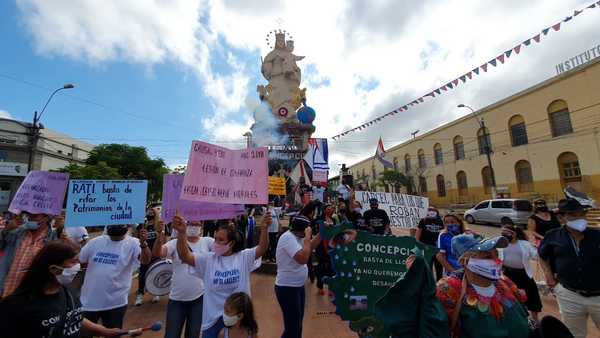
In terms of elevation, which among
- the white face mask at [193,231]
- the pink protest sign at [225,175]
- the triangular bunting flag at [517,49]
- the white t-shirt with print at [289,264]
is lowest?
the white t-shirt with print at [289,264]

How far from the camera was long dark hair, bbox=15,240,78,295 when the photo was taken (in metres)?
1.67

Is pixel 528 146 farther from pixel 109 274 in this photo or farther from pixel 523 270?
pixel 109 274

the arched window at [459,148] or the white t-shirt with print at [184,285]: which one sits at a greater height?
the arched window at [459,148]

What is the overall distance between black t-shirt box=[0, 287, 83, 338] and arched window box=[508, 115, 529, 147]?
32604mm

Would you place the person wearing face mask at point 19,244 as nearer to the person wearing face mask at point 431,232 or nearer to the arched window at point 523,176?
the person wearing face mask at point 431,232

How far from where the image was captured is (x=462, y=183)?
33.1 metres

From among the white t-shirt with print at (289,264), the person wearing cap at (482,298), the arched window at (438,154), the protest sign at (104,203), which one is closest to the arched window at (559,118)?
the arched window at (438,154)

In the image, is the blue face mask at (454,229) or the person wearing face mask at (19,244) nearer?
the person wearing face mask at (19,244)

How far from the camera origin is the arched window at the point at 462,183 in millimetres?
32447

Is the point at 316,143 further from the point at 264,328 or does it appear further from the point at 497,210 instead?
the point at 497,210

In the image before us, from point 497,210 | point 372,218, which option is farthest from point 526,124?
point 372,218

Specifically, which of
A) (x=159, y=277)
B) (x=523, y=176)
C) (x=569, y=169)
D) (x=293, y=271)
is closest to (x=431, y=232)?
(x=293, y=271)

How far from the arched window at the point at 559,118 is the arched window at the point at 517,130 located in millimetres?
2182

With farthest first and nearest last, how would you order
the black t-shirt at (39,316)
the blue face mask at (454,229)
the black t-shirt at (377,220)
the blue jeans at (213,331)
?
1. the black t-shirt at (377,220)
2. the blue face mask at (454,229)
3. the blue jeans at (213,331)
4. the black t-shirt at (39,316)
